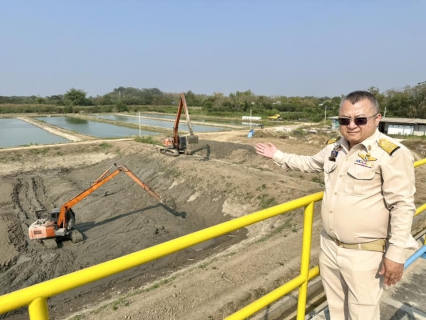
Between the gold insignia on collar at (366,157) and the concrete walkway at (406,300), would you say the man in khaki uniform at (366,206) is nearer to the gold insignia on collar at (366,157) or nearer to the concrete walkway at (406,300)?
the gold insignia on collar at (366,157)

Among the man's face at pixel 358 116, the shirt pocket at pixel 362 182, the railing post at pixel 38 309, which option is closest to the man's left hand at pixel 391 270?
the shirt pocket at pixel 362 182

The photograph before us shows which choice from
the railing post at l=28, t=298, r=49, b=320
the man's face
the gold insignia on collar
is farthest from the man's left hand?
the railing post at l=28, t=298, r=49, b=320

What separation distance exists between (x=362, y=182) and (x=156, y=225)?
8966 mm

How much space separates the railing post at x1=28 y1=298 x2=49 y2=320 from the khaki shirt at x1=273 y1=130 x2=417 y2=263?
5.99 ft

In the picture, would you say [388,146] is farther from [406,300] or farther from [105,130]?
[105,130]

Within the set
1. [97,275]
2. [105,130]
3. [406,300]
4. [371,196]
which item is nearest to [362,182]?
[371,196]

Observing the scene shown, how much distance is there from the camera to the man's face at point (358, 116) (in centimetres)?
209

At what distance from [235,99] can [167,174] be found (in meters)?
47.3

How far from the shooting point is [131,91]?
465 feet

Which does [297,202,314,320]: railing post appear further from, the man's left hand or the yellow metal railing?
the man's left hand

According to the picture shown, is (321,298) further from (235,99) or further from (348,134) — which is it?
(235,99)

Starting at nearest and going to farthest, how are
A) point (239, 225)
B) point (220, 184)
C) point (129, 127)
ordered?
point (239, 225), point (220, 184), point (129, 127)

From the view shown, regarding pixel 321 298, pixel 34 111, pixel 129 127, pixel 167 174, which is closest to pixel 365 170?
pixel 321 298

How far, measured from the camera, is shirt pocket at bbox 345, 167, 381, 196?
203 cm
